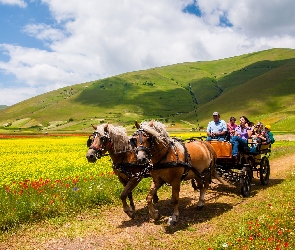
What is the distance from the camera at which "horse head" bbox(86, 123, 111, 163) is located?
9000 mm

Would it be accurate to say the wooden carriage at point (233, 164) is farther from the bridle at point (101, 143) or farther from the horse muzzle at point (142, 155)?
the bridle at point (101, 143)

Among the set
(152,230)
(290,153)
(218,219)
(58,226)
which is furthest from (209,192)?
(290,153)

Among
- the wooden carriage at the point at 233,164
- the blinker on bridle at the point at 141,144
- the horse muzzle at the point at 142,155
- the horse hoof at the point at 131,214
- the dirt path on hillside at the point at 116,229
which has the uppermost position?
the blinker on bridle at the point at 141,144

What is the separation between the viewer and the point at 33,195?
10.2m

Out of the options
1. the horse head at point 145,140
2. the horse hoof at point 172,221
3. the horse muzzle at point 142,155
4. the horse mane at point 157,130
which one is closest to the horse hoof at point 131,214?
the horse hoof at point 172,221

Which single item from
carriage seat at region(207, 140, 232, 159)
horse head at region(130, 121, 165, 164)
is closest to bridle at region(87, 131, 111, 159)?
horse head at region(130, 121, 165, 164)

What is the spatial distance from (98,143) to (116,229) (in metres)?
2.75

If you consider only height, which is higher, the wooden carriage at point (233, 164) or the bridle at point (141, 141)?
the bridle at point (141, 141)

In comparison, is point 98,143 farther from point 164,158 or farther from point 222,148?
point 222,148

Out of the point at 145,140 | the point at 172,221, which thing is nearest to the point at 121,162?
the point at 145,140

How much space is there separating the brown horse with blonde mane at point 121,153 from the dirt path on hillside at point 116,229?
758 mm

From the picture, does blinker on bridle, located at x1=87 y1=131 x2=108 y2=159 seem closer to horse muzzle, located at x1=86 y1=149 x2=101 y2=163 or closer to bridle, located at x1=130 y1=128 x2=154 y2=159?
horse muzzle, located at x1=86 y1=149 x2=101 y2=163

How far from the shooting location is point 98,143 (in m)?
9.23

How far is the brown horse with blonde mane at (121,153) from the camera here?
30.7 feet
